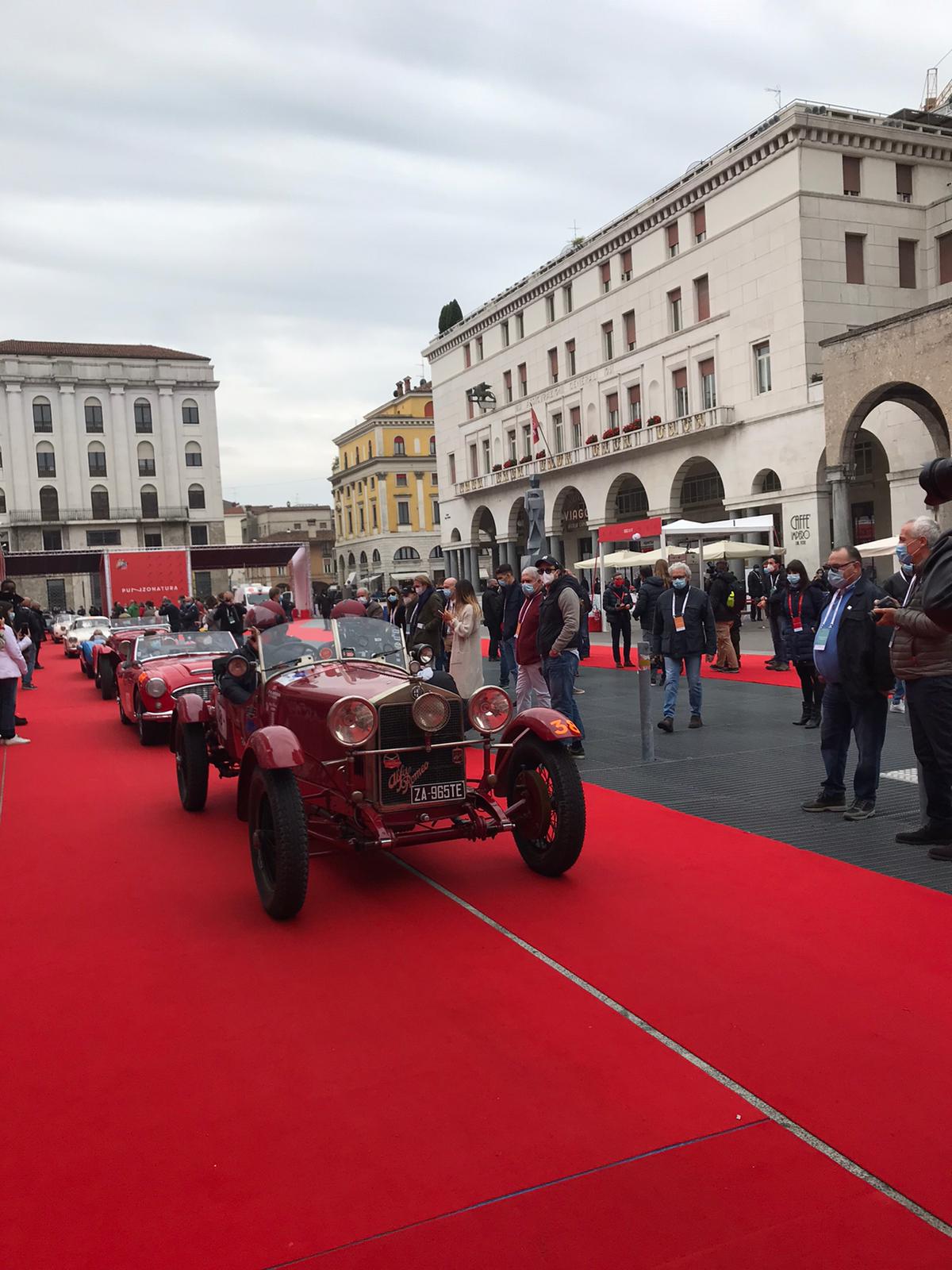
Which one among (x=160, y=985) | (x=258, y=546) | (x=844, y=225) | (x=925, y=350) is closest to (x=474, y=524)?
(x=258, y=546)

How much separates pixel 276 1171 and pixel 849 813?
15.8 ft

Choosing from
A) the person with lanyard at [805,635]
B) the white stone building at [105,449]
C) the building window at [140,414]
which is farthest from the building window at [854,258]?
the building window at [140,414]

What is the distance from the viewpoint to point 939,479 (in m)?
2.95

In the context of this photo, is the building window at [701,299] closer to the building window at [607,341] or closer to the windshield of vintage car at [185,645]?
the building window at [607,341]

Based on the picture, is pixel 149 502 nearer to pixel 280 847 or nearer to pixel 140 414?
pixel 140 414

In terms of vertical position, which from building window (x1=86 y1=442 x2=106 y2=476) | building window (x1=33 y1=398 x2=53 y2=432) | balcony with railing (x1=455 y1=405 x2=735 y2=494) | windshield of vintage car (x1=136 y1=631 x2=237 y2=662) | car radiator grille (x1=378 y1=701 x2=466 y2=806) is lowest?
car radiator grille (x1=378 y1=701 x2=466 y2=806)

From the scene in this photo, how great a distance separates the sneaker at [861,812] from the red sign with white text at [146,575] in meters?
31.0

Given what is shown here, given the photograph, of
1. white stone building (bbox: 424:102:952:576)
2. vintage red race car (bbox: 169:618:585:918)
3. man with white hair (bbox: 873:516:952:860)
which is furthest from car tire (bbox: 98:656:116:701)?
white stone building (bbox: 424:102:952:576)

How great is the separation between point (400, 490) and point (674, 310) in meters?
45.6

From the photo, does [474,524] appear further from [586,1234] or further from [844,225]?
[586,1234]

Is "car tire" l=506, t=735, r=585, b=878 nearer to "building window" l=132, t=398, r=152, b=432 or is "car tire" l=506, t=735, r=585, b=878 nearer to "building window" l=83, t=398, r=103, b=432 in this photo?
"building window" l=83, t=398, r=103, b=432

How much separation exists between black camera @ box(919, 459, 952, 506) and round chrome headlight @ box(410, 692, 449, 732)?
9.85ft

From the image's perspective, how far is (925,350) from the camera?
67.2 ft

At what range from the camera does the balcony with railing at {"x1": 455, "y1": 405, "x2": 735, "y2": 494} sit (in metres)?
33.1
